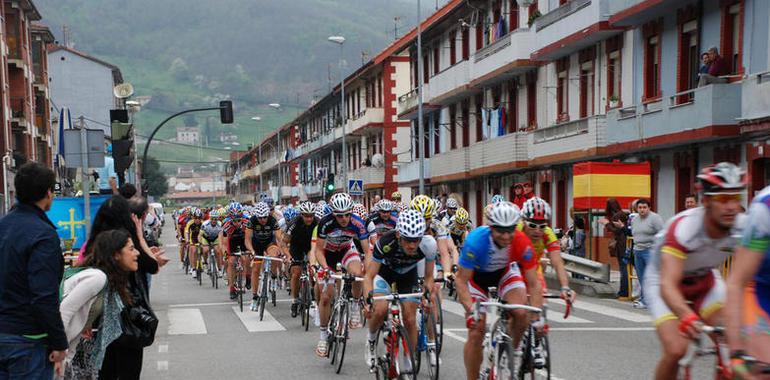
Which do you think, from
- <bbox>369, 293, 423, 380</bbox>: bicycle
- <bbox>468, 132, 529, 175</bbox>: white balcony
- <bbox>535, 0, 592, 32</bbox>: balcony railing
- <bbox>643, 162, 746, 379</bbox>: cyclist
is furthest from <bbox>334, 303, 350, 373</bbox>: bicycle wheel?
<bbox>468, 132, 529, 175</bbox>: white balcony

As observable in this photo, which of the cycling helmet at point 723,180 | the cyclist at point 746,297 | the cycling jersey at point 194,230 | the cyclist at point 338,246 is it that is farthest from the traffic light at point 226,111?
the cyclist at point 746,297

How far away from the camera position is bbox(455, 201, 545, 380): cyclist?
7.74 m

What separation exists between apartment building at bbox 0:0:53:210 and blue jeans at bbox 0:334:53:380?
1418 inches

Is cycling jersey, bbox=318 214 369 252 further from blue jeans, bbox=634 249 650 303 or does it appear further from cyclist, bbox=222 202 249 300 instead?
cyclist, bbox=222 202 249 300

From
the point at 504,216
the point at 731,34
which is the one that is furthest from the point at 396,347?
the point at 731,34

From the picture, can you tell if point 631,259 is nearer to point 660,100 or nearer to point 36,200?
point 660,100

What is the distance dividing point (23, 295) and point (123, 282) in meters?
1.23

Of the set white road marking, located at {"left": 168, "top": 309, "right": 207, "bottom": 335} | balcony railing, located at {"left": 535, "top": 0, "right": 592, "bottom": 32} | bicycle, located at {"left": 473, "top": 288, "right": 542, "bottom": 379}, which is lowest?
white road marking, located at {"left": 168, "top": 309, "right": 207, "bottom": 335}

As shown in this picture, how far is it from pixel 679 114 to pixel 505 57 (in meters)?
11.8

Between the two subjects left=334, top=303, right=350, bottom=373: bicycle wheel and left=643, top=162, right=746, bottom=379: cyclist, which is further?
left=334, top=303, right=350, bottom=373: bicycle wheel

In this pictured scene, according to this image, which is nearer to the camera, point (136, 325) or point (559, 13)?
point (136, 325)

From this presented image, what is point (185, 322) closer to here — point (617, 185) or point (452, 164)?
point (617, 185)

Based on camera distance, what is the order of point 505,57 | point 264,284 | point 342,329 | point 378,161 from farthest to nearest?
point 378,161, point 505,57, point 264,284, point 342,329

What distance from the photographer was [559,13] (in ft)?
95.9
